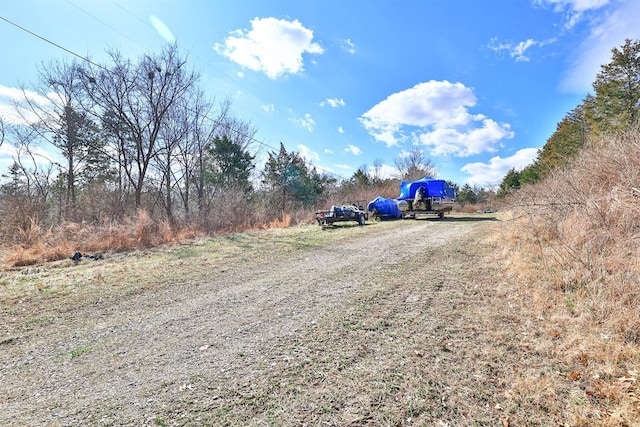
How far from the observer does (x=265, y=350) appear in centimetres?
270

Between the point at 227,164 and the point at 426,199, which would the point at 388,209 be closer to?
the point at 426,199

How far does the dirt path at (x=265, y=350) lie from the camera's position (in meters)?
1.94

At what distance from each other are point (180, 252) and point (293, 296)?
18.0 ft

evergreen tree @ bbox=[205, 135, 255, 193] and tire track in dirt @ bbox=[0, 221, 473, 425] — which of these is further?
evergreen tree @ bbox=[205, 135, 255, 193]

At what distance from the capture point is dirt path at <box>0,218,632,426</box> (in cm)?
194

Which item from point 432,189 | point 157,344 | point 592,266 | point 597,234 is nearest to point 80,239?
point 157,344

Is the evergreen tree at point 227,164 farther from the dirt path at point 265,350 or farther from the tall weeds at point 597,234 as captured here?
the tall weeds at point 597,234

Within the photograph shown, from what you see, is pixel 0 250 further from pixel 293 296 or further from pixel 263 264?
pixel 293 296

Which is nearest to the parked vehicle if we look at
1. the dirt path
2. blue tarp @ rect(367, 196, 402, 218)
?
blue tarp @ rect(367, 196, 402, 218)

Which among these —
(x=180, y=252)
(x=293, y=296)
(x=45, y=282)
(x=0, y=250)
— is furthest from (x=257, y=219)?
(x=293, y=296)

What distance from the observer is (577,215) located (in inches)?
197

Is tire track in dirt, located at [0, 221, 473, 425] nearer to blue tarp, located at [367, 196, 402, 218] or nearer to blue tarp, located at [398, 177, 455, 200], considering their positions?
blue tarp, located at [398, 177, 455, 200]

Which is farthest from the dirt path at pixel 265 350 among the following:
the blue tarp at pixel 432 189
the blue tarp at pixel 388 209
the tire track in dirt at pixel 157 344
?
the blue tarp at pixel 388 209

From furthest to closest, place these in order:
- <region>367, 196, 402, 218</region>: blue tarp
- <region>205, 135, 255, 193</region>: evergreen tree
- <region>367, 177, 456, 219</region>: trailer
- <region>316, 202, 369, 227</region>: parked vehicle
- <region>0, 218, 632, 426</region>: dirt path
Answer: <region>205, 135, 255, 193</region>: evergreen tree < <region>367, 196, 402, 218</region>: blue tarp < <region>367, 177, 456, 219</region>: trailer < <region>316, 202, 369, 227</region>: parked vehicle < <region>0, 218, 632, 426</region>: dirt path
